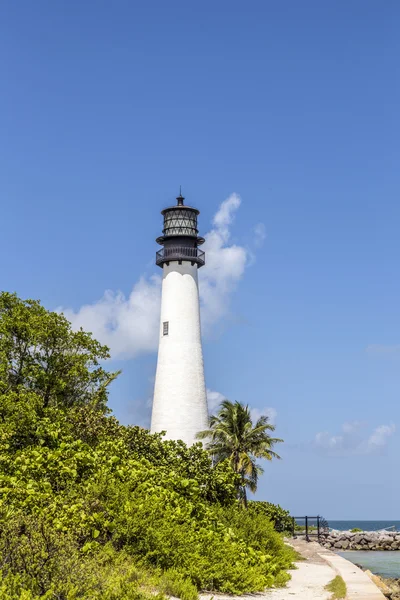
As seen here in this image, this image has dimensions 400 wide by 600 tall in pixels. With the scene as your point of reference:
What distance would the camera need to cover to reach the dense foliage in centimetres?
1115

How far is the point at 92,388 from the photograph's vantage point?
29.9 meters

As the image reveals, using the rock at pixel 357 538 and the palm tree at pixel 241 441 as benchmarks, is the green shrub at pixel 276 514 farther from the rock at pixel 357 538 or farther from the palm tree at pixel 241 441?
the rock at pixel 357 538

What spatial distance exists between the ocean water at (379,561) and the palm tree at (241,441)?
8.88 meters

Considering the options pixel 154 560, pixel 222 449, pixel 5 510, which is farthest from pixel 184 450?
pixel 222 449

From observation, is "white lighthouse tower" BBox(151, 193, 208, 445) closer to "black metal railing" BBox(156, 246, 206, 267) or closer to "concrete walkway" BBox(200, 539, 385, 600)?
"black metal railing" BBox(156, 246, 206, 267)

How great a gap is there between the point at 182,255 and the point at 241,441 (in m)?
12.5

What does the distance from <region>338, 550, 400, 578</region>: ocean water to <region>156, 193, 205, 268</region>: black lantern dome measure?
21796 millimetres

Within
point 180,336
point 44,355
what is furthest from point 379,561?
point 44,355

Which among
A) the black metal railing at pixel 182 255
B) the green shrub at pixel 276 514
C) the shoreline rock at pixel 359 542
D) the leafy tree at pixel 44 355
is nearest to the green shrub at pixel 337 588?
the leafy tree at pixel 44 355

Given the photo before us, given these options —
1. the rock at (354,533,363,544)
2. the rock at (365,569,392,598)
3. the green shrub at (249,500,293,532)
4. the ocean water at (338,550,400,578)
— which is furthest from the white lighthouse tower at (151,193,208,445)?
the rock at (354,533,363,544)

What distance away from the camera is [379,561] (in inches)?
1903

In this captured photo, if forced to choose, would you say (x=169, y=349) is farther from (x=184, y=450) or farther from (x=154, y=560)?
(x=154, y=560)

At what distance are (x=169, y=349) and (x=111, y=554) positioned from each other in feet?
98.7

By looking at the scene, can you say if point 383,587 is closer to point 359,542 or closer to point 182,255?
point 182,255
